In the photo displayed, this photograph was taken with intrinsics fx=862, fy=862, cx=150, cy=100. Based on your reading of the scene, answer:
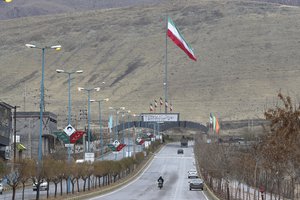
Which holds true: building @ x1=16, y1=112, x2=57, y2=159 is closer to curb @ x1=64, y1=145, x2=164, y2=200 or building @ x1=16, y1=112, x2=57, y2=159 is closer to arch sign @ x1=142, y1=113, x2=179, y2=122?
arch sign @ x1=142, y1=113, x2=179, y2=122

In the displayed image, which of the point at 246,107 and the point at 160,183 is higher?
the point at 246,107

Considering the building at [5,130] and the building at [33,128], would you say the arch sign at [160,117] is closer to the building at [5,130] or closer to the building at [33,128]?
the building at [33,128]

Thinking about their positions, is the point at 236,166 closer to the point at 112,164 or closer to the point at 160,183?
the point at 160,183

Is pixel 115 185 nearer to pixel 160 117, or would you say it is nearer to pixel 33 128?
pixel 160 117

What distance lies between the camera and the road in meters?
67.7

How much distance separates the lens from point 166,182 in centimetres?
9094

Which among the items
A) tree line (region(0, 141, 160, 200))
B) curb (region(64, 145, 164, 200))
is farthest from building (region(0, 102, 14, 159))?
curb (region(64, 145, 164, 200))

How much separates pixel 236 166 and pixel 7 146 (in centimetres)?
4339

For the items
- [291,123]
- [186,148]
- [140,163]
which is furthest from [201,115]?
[291,123]

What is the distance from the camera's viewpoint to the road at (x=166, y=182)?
67.7 m

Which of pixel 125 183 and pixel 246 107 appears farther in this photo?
pixel 246 107

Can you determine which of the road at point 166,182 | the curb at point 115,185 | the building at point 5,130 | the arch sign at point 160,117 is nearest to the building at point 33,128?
the arch sign at point 160,117

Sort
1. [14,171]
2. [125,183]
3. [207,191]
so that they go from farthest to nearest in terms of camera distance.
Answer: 1. [125,183]
2. [207,191]
3. [14,171]

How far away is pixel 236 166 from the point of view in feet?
212
